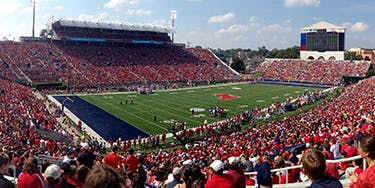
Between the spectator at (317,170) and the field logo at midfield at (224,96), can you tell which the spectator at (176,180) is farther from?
the field logo at midfield at (224,96)

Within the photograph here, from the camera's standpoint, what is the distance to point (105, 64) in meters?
63.8

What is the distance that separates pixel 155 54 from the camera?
75438 millimetres

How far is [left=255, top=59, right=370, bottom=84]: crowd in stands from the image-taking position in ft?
218

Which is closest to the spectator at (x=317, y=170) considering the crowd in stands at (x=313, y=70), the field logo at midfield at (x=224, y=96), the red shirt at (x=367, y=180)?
the red shirt at (x=367, y=180)

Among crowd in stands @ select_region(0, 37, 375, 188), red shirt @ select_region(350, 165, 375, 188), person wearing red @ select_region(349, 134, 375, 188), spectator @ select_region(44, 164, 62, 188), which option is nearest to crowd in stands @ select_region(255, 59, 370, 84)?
crowd in stands @ select_region(0, 37, 375, 188)

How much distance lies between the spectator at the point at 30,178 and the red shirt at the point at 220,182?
2150 mm

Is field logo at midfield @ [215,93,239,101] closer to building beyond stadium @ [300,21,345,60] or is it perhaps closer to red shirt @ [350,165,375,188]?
red shirt @ [350,165,375,188]

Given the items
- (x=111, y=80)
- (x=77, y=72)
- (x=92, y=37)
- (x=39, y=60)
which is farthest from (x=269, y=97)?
(x=92, y=37)

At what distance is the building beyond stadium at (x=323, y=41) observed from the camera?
79875mm

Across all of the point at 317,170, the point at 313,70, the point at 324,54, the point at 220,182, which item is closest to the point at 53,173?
the point at 220,182

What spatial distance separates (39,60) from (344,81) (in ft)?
159

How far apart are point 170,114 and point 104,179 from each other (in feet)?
103

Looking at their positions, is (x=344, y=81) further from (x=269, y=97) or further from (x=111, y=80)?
(x=111, y=80)

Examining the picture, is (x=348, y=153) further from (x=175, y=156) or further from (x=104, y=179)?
(x=175, y=156)
